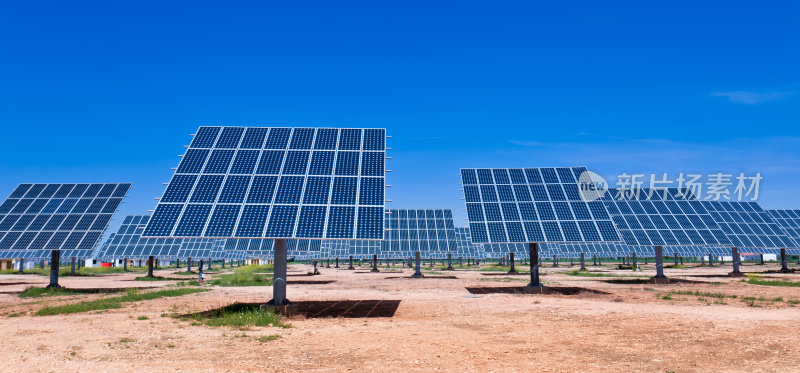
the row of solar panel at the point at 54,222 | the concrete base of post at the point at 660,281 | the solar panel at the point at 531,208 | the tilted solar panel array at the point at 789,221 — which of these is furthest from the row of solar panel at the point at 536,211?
the tilted solar panel array at the point at 789,221

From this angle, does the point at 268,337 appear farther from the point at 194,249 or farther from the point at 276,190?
the point at 194,249

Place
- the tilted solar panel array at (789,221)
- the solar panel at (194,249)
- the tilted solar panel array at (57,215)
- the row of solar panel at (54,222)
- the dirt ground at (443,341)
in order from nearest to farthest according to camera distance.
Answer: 1. the dirt ground at (443,341)
2. the tilted solar panel array at (57,215)
3. the row of solar panel at (54,222)
4. the tilted solar panel array at (789,221)
5. the solar panel at (194,249)

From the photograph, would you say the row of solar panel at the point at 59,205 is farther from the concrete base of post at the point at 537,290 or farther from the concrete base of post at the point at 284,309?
the concrete base of post at the point at 537,290

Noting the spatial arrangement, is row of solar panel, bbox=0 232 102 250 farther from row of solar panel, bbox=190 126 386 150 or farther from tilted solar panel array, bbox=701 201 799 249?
tilted solar panel array, bbox=701 201 799 249

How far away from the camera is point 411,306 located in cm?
1983

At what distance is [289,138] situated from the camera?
22.2m

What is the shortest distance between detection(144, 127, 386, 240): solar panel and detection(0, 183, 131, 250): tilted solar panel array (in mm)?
14873

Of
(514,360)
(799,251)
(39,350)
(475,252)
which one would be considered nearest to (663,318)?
(514,360)

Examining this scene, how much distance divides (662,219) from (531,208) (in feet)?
55.5

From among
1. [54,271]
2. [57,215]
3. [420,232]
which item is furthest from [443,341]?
[420,232]

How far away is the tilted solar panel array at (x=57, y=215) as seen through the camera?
1202 inches

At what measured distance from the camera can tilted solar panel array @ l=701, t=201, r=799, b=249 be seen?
156 feet

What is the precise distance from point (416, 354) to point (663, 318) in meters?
8.82

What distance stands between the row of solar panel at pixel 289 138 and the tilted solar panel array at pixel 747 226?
119ft
